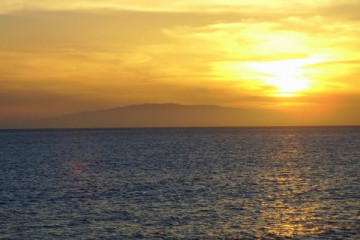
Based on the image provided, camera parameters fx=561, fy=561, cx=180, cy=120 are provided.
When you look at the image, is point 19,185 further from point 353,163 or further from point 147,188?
point 353,163

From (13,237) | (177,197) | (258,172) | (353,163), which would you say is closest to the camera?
(13,237)

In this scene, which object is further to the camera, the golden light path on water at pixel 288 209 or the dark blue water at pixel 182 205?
the golden light path on water at pixel 288 209

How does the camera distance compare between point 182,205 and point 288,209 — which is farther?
point 182,205

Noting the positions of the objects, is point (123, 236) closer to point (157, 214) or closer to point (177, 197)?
point (157, 214)

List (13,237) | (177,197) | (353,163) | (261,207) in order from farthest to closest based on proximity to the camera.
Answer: (353,163), (177,197), (261,207), (13,237)

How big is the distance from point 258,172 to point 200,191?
2831 cm

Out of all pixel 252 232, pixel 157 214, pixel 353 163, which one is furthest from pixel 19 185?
pixel 353 163

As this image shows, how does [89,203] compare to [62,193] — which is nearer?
[89,203]

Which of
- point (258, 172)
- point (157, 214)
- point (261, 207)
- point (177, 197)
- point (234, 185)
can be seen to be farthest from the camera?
point (258, 172)

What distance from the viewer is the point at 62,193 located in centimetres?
6819

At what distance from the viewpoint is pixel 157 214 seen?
52.3 meters

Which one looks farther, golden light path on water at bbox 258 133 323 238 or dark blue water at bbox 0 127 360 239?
golden light path on water at bbox 258 133 323 238

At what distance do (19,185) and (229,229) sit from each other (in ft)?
136

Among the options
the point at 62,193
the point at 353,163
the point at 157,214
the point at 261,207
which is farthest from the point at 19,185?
the point at 353,163
